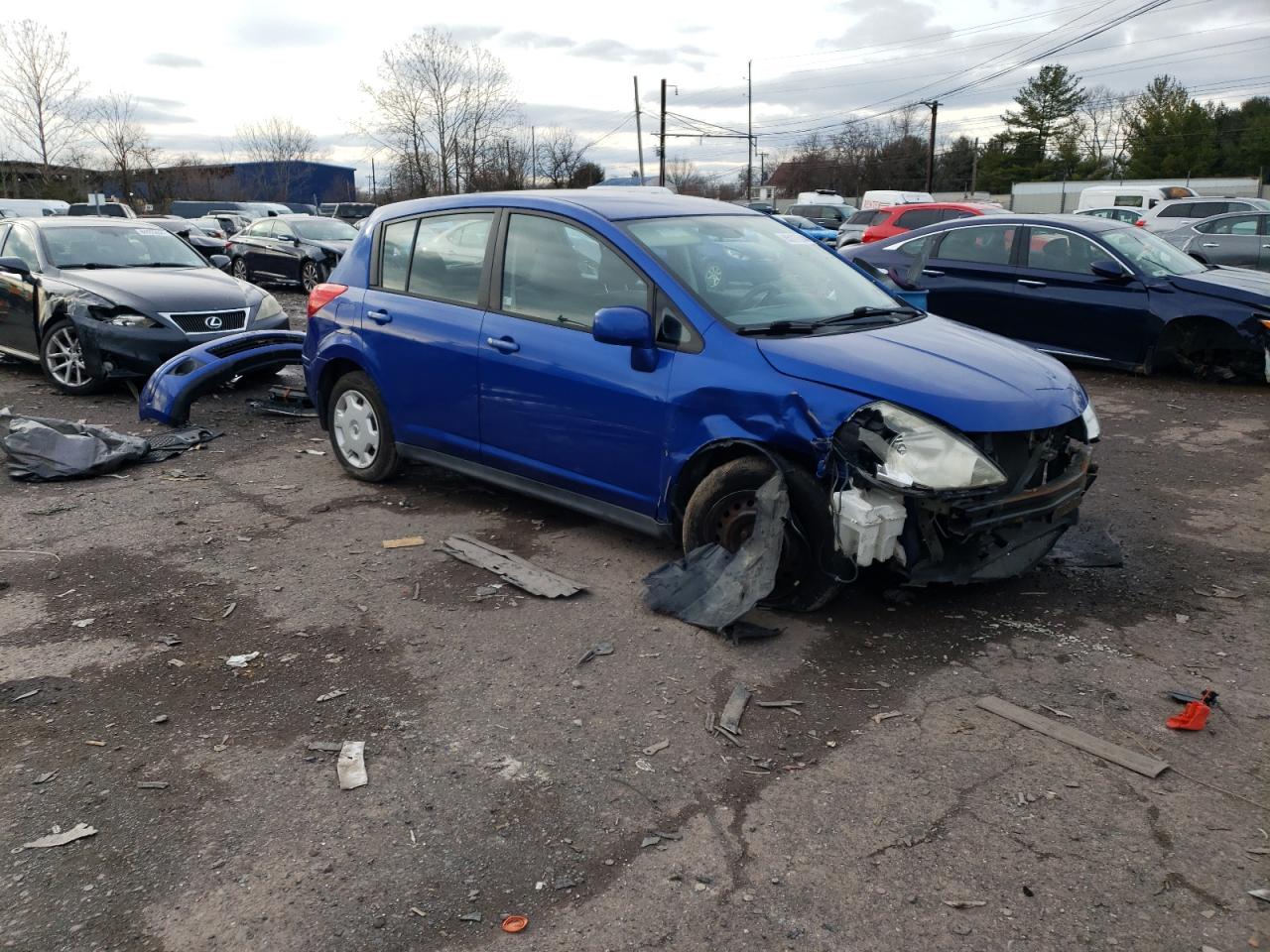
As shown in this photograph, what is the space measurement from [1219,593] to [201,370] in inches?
285

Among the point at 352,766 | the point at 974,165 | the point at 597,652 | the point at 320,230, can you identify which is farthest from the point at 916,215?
the point at 974,165

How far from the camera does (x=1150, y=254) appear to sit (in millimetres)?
9852

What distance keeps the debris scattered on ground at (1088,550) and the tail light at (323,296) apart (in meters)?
4.42

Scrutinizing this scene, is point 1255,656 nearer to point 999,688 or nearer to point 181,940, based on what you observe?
point 999,688

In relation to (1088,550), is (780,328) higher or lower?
higher

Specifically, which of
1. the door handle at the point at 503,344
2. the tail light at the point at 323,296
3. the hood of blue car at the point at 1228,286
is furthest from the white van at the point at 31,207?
the hood of blue car at the point at 1228,286

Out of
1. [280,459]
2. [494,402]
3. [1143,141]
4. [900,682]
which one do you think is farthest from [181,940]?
[1143,141]

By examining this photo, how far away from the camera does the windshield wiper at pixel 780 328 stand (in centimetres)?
459

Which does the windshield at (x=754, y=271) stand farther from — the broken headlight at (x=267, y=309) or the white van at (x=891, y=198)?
the white van at (x=891, y=198)

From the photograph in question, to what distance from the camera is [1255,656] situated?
162 inches

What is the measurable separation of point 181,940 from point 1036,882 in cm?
226

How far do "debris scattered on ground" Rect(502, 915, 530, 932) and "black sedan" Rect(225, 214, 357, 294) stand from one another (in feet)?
59.6

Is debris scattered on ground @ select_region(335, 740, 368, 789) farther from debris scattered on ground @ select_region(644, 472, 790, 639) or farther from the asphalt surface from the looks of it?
debris scattered on ground @ select_region(644, 472, 790, 639)

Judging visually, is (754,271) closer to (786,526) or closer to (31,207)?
(786,526)
